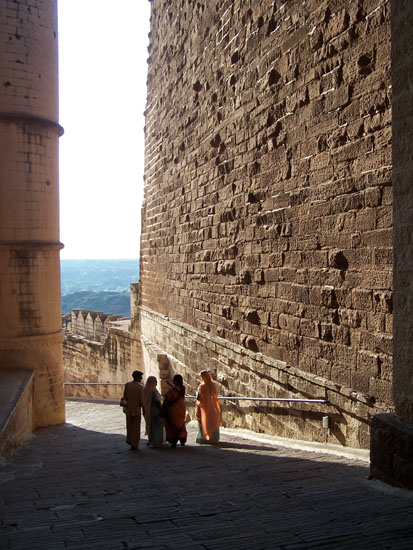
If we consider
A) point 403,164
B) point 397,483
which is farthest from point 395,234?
point 397,483

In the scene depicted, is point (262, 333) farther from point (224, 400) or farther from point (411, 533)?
point (411, 533)

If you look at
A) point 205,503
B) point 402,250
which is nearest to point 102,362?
point 205,503

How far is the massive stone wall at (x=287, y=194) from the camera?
4.59m

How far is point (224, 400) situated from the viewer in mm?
8102

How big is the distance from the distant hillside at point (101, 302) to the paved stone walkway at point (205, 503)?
219 feet

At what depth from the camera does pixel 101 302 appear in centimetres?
7606

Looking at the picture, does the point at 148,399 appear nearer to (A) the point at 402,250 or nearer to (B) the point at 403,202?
(A) the point at 402,250

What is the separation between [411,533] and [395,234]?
165 centimetres

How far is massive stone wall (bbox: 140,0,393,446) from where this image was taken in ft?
15.1

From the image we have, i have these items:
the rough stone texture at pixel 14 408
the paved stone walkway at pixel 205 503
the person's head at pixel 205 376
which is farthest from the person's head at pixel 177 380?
the rough stone texture at pixel 14 408

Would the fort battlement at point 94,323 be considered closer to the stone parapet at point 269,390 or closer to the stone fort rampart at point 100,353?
the stone fort rampart at point 100,353

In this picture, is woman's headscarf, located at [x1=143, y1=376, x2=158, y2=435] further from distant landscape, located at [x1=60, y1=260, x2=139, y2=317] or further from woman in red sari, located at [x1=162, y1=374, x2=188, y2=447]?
distant landscape, located at [x1=60, y1=260, x2=139, y2=317]

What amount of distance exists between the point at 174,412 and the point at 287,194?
2950mm

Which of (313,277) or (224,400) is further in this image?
(224,400)
